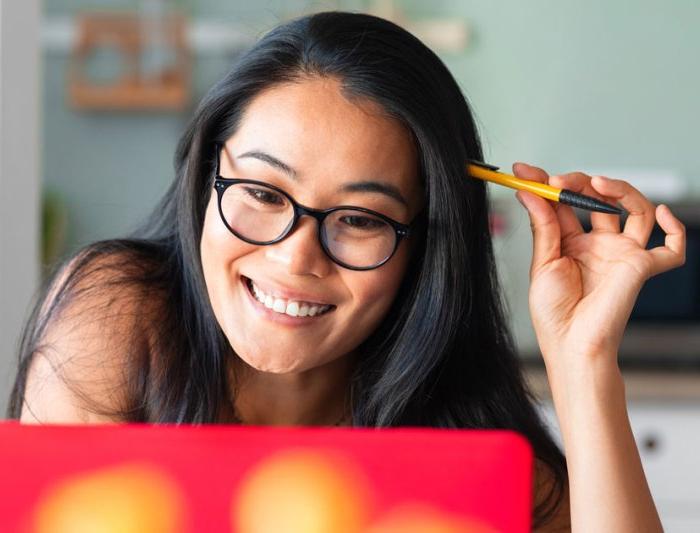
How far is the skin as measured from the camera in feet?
2.98

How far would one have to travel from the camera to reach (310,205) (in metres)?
0.91

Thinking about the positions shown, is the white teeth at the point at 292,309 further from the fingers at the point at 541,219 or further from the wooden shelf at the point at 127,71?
the wooden shelf at the point at 127,71

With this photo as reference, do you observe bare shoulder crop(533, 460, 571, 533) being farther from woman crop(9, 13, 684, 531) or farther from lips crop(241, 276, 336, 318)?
lips crop(241, 276, 336, 318)

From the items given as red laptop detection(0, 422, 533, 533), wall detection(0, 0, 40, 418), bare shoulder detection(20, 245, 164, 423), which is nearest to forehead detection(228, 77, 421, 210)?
bare shoulder detection(20, 245, 164, 423)

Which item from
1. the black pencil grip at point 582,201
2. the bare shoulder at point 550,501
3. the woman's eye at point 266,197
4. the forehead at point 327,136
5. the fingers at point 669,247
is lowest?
the bare shoulder at point 550,501

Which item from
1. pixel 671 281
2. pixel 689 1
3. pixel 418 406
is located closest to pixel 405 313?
pixel 418 406

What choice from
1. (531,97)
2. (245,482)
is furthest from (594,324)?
(531,97)

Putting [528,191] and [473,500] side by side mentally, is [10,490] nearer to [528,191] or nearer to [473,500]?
[473,500]

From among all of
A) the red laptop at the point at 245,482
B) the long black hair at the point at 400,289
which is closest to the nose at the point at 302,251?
the long black hair at the point at 400,289

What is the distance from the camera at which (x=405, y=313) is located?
110 cm

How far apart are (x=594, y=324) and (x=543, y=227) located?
124 mm

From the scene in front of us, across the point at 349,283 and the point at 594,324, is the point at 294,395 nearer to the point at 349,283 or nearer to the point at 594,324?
Answer: the point at 349,283

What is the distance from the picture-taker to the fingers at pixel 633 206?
1.04 meters

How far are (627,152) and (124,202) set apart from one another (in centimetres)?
148
